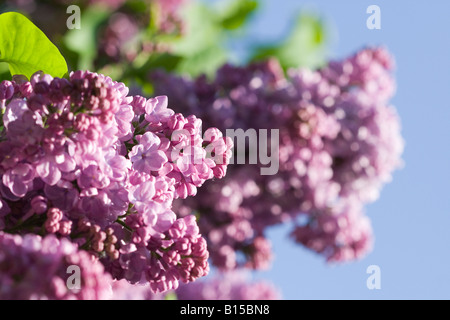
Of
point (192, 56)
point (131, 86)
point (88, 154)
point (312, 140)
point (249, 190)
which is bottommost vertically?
point (88, 154)

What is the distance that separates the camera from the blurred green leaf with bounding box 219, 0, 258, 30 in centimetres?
395

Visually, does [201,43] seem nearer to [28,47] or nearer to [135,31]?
[135,31]

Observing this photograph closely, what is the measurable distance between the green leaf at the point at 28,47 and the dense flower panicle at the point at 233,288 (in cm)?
145

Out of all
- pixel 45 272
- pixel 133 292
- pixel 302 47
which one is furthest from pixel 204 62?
pixel 45 272

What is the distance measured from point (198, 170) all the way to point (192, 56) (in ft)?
6.63

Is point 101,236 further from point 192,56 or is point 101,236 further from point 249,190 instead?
point 192,56

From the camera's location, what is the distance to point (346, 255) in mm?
3021

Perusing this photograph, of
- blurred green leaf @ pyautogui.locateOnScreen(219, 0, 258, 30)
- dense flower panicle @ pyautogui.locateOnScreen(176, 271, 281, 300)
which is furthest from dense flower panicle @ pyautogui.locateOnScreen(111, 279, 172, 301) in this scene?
blurred green leaf @ pyautogui.locateOnScreen(219, 0, 258, 30)

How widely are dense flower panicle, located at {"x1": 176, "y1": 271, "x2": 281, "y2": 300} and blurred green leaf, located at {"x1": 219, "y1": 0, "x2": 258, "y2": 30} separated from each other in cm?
148

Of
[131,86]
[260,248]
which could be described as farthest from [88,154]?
[260,248]

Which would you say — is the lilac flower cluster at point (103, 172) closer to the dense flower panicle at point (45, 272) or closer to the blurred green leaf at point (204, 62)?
the dense flower panicle at point (45, 272)

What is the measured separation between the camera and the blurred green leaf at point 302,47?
157 inches

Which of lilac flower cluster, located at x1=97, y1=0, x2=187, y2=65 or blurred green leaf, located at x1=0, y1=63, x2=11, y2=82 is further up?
lilac flower cluster, located at x1=97, y1=0, x2=187, y2=65

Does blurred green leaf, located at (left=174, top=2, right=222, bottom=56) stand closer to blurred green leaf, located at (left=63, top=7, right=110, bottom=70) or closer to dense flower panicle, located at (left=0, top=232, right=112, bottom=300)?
blurred green leaf, located at (left=63, top=7, right=110, bottom=70)
